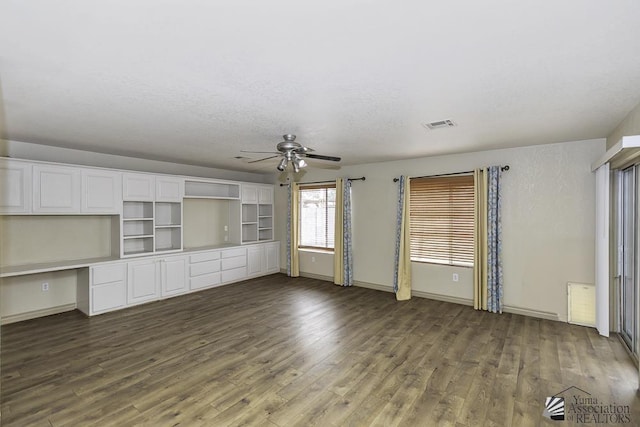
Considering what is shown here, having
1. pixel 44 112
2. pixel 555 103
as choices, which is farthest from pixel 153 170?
pixel 555 103

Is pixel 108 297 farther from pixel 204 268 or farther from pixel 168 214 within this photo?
pixel 168 214

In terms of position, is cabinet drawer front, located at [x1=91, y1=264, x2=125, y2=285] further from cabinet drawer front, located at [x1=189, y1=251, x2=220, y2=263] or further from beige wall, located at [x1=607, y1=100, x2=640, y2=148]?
beige wall, located at [x1=607, y1=100, x2=640, y2=148]

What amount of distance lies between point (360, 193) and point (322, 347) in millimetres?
3443

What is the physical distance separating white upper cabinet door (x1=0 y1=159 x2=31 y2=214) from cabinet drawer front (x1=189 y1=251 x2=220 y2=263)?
2.44 m

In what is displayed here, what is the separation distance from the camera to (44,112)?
9.95ft

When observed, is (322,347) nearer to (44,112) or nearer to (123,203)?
(44,112)

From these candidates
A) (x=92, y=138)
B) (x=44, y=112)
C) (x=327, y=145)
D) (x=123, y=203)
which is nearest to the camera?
(x=44, y=112)

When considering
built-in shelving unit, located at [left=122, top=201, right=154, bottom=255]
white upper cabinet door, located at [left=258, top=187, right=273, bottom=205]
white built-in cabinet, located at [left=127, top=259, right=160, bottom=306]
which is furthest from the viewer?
white upper cabinet door, located at [left=258, top=187, right=273, bottom=205]

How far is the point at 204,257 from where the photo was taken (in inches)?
237

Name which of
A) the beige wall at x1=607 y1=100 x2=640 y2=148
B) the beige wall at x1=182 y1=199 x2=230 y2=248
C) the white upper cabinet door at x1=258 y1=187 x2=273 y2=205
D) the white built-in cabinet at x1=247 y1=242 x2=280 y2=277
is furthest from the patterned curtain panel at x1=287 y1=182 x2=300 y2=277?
the beige wall at x1=607 y1=100 x2=640 y2=148

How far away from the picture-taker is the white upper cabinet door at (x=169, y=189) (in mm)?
5441

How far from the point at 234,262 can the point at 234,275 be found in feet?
0.90

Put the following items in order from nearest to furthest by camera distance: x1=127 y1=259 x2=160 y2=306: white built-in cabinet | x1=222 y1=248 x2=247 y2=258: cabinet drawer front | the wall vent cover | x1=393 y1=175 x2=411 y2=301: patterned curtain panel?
the wall vent cover → x1=127 y1=259 x2=160 y2=306: white built-in cabinet → x1=393 y1=175 x2=411 y2=301: patterned curtain panel → x1=222 y1=248 x2=247 y2=258: cabinet drawer front

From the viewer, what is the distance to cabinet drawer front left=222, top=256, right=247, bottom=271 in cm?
639
